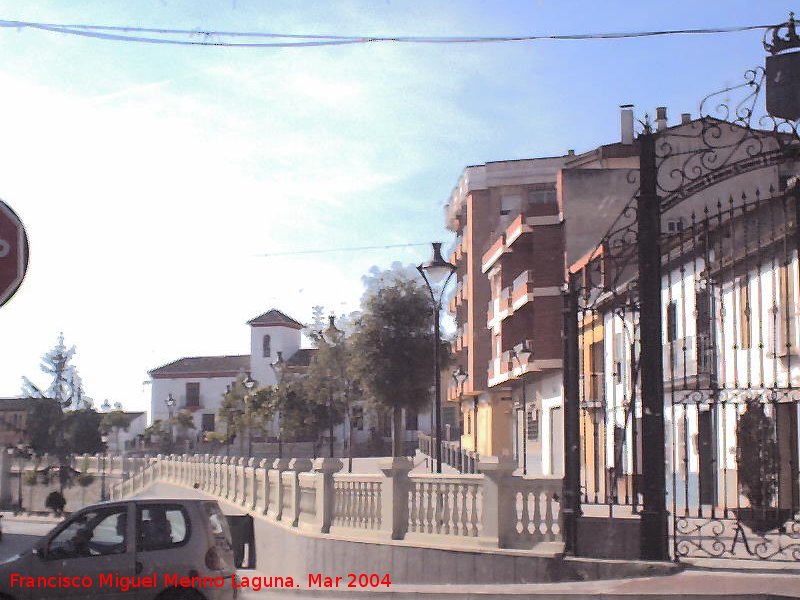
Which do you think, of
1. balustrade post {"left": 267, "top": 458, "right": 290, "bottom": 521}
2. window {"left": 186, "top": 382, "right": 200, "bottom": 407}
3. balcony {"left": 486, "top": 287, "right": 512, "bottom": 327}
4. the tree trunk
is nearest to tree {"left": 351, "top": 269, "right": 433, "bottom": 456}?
the tree trunk

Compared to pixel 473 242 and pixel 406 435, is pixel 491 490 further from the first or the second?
pixel 406 435

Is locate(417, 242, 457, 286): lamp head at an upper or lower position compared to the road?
upper

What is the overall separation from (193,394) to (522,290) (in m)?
64.2

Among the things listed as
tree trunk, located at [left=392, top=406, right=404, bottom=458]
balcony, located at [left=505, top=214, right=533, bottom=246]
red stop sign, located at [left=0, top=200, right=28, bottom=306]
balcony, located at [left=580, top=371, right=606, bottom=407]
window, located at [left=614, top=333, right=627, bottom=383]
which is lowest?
tree trunk, located at [left=392, top=406, right=404, bottom=458]

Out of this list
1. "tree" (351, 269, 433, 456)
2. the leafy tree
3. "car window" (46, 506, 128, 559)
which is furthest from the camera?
the leafy tree

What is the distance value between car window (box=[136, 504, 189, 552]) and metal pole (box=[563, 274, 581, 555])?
471cm

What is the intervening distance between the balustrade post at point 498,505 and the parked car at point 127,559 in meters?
3.92

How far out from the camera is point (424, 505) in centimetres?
1555

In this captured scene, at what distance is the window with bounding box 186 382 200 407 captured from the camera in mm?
100500

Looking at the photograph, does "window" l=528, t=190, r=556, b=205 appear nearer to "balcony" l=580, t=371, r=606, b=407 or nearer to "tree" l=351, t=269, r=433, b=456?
"tree" l=351, t=269, r=433, b=456

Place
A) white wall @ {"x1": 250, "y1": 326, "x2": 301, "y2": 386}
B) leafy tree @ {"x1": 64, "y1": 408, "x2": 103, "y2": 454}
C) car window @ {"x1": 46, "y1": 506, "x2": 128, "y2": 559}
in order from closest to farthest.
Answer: car window @ {"x1": 46, "y1": 506, "x2": 128, "y2": 559}
leafy tree @ {"x1": 64, "y1": 408, "x2": 103, "y2": 454}
white wall @ {"x1": 250, "y1": 326, "x2": 301, "y2": 386}

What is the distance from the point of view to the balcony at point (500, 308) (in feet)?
146

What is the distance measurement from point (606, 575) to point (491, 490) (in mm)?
1878

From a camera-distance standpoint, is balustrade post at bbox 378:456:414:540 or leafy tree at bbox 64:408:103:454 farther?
leafy tree at bbox 64:408:103:454
